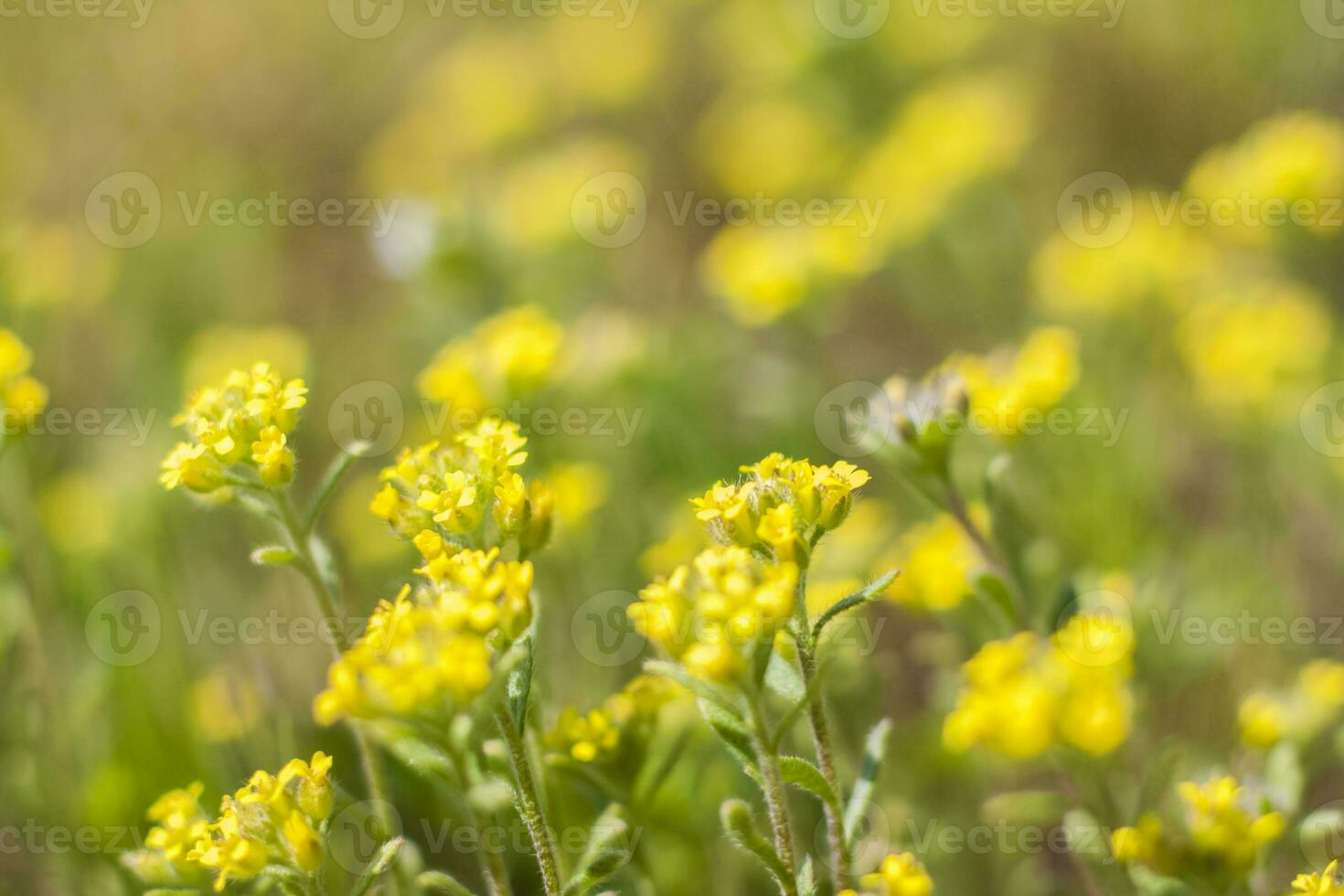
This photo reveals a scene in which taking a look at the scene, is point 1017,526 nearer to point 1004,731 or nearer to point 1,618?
point 1004,731

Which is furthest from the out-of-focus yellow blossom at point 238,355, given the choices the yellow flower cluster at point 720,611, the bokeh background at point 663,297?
the yellow flower cluster at point 720,611

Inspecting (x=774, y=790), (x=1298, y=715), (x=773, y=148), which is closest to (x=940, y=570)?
(x=1298, y=715)

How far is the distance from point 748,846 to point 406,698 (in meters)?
0.59

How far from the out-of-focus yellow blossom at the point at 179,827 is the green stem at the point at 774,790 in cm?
89

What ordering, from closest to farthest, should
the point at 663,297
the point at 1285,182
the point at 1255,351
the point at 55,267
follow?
the point at 1255,351 < the point at 1285,182 < the point at 55,267 < the point at 663,297

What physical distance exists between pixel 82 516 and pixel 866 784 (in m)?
3.33

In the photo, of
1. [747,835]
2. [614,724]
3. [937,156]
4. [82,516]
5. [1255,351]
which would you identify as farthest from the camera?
[937,156]

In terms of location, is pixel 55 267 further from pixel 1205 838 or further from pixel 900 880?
pixel 1205 838

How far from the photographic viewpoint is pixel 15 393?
2.52 meters

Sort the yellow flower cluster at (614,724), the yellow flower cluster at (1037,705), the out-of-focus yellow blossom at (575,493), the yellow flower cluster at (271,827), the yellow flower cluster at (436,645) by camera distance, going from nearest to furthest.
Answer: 1. the yellow flower cluster at (1037,705)
2. the yellow flower cluster at (436,645)
3. the yellow flower cluster at (271,827)
4. the yellow flower cluster at (614,724)
5. the out-of-focus yellow blossom at (575,493)

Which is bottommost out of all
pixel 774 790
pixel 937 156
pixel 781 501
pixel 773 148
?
pixel 774 790

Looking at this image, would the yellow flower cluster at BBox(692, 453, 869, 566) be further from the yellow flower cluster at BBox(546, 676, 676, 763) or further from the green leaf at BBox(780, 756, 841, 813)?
the yellow flower cluster at BBox(546, 676, 676, 763)

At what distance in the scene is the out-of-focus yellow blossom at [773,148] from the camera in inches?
249

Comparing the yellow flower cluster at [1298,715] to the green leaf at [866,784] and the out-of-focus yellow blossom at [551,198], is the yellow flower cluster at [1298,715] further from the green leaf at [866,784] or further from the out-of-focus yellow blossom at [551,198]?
the out-of-focus yellow blossom at [551,198]
